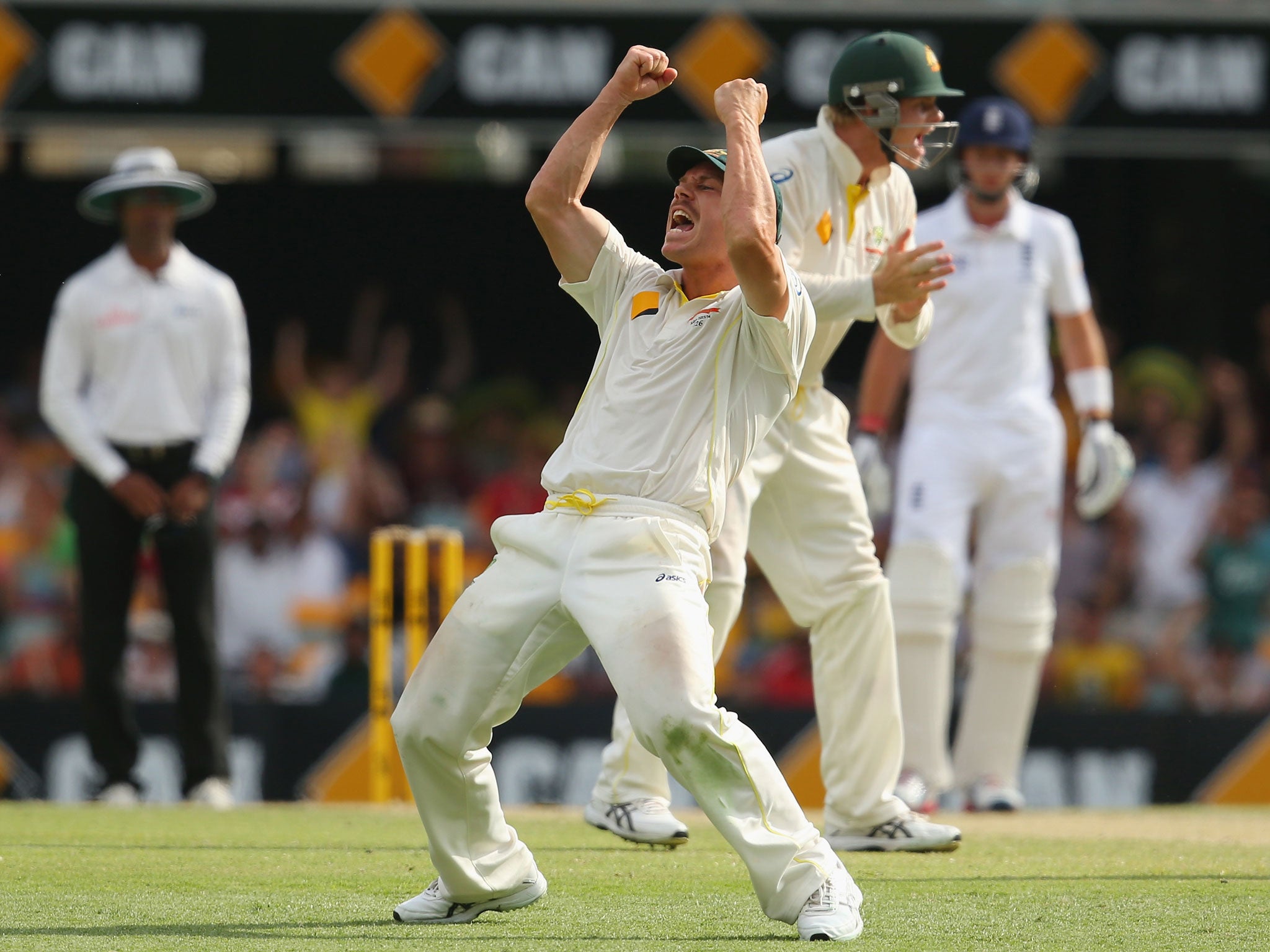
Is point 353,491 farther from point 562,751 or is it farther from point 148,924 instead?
point 148,924

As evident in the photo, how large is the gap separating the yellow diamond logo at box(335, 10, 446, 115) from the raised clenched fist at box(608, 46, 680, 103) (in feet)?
17.0

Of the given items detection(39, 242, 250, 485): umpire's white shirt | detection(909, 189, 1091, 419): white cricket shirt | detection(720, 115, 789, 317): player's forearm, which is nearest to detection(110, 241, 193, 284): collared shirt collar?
detection(39, 242, 250, 485): umpire's white shirt

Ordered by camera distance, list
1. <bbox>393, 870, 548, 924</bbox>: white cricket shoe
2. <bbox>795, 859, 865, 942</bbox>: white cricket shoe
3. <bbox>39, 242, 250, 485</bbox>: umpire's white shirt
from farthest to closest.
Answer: <bbox>39, 242, 250, 485</bbox>: umpire's white shirt < <bbox>393, 870, 548, 924</bbox>: white cricket shoe < <bbox>795, 859, 865, 942</bbox>: white cricket shoe

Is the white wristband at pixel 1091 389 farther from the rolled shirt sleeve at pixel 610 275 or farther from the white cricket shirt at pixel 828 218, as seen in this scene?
the rolled shirt sleeve at pixel 610 275

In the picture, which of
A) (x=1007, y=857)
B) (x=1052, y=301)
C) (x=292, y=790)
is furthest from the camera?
(x=292, y=790)

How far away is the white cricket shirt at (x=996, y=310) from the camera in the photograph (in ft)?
25.1

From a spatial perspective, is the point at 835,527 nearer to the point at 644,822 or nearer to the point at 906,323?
the point at 906,323

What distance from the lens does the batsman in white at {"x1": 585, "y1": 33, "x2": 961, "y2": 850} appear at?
5.79 m

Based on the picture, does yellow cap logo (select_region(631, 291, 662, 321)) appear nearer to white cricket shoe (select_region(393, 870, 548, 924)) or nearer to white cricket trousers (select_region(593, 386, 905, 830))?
white cricket trousers (select_region(593, 386, 905, 830))

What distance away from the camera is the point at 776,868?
4141 mm

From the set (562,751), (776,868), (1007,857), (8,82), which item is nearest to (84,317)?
(8,82)

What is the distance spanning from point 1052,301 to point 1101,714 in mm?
2472

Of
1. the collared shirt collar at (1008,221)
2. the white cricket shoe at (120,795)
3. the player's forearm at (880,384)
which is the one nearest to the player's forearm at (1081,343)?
the collared shirt collar at (1008,221)

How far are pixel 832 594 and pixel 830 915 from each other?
1785 mm
